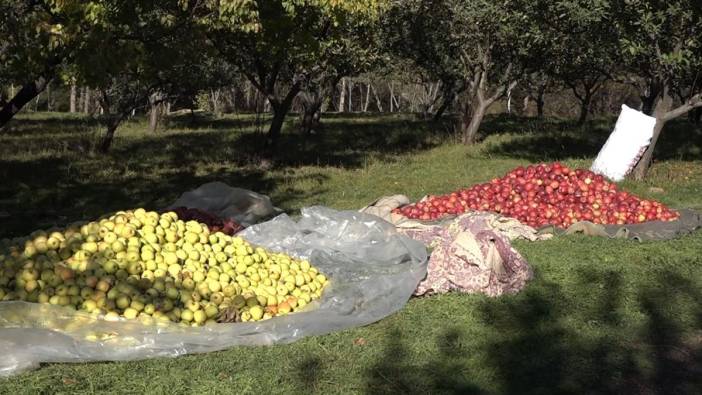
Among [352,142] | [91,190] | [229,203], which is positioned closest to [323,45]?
[91,190]

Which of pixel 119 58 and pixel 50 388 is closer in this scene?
pixel 50 388

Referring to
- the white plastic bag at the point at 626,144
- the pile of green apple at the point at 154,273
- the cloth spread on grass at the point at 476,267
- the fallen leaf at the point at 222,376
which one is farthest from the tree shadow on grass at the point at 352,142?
the fallen leaf at the point at 222,376

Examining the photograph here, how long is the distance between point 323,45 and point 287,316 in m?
11.5

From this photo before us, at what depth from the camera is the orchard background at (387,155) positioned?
4.67 metres

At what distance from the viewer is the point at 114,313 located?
4.87m

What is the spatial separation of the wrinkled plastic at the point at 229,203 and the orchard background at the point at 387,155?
70.6 inches

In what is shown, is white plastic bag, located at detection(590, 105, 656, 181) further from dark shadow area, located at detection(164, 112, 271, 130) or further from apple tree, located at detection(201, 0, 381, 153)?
dark shadow area, located at detection(164, 112, 271, 130)

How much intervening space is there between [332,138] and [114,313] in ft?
61.5

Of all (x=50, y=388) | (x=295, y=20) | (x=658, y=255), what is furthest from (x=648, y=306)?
(x=295, y=20)

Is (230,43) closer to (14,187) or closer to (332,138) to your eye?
(14,187)

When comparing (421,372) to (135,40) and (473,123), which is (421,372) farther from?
(473,123)

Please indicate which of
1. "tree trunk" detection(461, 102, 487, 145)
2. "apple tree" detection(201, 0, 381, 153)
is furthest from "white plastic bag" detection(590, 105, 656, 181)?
"tree trunk" detection(461, 102, 487, 145)

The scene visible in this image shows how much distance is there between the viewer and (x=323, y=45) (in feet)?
52.1

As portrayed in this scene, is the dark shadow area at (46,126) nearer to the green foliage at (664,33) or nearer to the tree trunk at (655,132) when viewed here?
the green foliage at (664,33)
